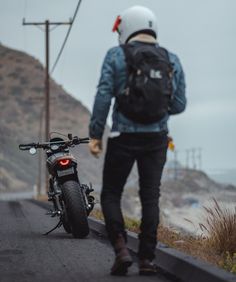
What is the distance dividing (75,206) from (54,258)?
1449 millimetres

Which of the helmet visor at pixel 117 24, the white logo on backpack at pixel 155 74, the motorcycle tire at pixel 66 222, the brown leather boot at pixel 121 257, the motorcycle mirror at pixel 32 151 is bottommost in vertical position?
the motorcycle tire at pixel 66 222

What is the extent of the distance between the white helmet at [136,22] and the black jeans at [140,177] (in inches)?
31.0

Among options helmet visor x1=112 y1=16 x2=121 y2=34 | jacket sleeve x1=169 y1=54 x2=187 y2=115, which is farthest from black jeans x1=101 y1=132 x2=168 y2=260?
helmet visor x1=112 y1=16 x2=121 y2=34

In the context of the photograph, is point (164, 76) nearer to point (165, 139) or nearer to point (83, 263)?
point (165, 139)

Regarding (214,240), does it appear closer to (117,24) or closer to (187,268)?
(187,268)

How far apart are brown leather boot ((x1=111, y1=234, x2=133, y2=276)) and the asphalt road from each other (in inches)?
3.0

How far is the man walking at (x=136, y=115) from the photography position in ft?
16.9

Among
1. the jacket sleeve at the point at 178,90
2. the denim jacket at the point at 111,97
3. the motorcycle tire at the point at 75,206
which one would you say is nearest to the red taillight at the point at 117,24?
the denim jacket at the point at 111,97

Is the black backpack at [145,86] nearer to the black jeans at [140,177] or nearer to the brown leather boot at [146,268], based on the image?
the black jeans at [140,177]

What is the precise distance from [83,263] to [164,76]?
201 centimetres

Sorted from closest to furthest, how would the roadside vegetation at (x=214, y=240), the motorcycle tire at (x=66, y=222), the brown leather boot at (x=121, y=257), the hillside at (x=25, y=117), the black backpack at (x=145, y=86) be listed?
the black backpack at (x=145, y=86) → the brown leather boot at (x=121, y=257) → the roadside vegetation at (x=214, y=240) → the motorcycle tire at (x=66, y=222) → the hillside at (x=25, y=117)

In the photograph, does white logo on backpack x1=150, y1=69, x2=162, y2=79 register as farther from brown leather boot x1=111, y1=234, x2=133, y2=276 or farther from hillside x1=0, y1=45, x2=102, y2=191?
hillside x1=0, y1=45, x2=102, y2=191

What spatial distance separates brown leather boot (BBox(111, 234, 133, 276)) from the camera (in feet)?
17.3

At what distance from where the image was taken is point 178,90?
18.4 feet
